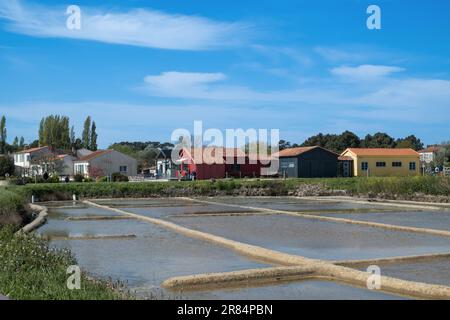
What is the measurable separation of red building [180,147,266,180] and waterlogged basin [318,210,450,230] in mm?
28151

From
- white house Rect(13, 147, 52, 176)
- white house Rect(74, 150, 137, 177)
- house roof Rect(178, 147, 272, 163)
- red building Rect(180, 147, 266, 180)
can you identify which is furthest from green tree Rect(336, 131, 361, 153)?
white house Rect(13, 147, 52, 176)

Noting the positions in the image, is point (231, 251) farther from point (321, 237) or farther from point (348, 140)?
point (348, 140)

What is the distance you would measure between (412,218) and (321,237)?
7.57 meters

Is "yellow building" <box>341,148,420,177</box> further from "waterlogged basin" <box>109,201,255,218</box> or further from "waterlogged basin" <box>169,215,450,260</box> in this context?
"waterlogged basin" <box>169,215,450,260</box>

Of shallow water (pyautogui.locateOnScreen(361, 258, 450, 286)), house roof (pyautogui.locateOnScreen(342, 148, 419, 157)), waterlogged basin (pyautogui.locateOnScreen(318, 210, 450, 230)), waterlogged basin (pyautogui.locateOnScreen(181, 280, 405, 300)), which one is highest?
house roof (pyautogui.locateOnScreen(342, 148, 419, 157))

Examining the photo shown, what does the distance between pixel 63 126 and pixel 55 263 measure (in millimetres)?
82835

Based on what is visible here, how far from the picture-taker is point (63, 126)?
89125 mm

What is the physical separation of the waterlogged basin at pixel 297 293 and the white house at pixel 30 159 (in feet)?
170

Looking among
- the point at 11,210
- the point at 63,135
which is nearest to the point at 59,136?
the point at 63,135

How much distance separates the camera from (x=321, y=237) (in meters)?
16.2

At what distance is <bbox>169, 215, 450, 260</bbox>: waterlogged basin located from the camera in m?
13.1

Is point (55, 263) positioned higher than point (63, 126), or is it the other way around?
point (63, 126)
